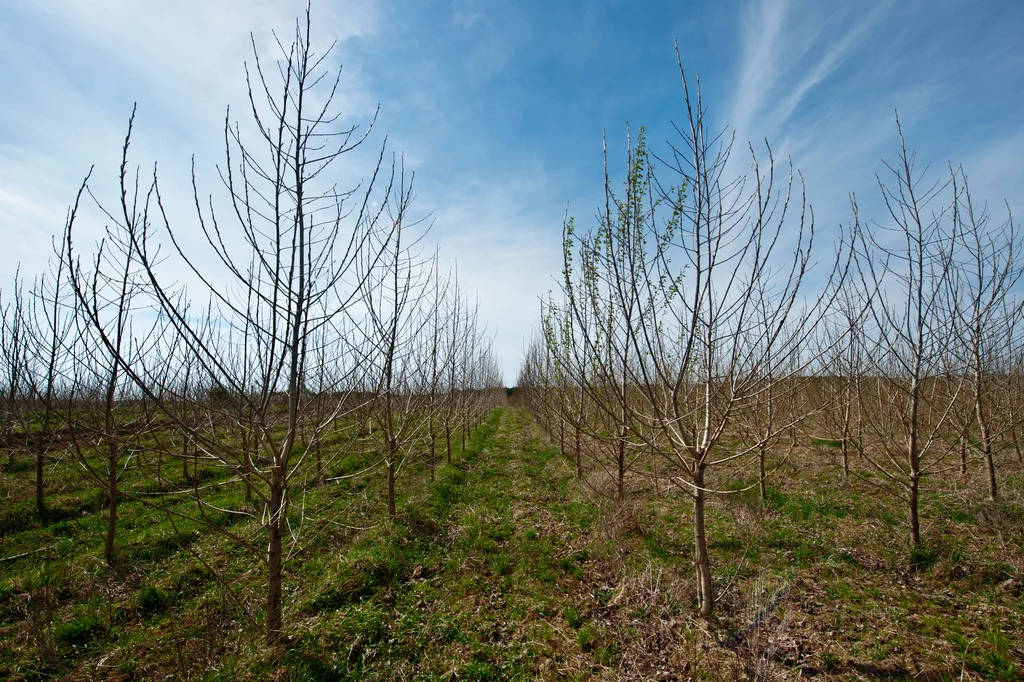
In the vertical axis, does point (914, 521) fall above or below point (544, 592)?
above

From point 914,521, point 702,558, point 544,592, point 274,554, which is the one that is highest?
point 274,554

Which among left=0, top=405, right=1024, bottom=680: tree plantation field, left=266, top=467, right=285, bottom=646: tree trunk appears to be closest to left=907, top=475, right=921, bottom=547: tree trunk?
left=0, top=405, right=1024, bottom=680: tree plantation field

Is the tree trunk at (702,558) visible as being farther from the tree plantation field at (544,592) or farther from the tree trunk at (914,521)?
the tree trunk at (914,521)

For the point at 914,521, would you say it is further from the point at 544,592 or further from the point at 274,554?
the point at 274,554

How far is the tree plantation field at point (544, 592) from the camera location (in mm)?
3361

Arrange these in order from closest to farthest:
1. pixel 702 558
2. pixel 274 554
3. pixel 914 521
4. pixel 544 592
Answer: pixel 274 554
pixel 702 558
pixel 544 592
pixel 914 521

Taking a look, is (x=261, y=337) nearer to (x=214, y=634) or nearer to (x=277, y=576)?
(x=277, y=576)

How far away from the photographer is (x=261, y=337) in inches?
119

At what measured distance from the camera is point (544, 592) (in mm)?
4645

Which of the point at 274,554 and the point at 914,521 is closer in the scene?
the point at 274,554

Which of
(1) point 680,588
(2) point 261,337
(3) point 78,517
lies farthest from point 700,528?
(3) point 78,517

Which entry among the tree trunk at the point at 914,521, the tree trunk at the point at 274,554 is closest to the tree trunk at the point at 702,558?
the tree trunk at the point at 914,521

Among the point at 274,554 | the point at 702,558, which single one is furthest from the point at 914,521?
the point at 274,554

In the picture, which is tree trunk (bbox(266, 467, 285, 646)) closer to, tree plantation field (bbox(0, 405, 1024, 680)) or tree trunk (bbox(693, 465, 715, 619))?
tree plantation field (bbox(0, 405, 1024, 680))
